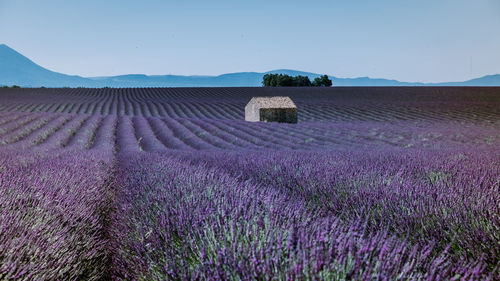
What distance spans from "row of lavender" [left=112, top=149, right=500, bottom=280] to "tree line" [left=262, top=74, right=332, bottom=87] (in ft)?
176

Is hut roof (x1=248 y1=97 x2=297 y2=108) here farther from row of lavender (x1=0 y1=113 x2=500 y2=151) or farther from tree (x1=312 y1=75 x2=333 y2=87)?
tree (x1=312 y1=75 x2=333 y2=87)

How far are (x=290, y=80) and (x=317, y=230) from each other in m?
56.2

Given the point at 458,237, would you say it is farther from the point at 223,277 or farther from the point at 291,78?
the point at 291,78

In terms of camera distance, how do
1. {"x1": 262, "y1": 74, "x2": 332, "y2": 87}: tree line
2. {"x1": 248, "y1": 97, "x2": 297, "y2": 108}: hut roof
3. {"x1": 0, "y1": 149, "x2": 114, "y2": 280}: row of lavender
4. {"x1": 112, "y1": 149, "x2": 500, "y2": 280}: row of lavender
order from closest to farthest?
1. {"x1": 112, "y1": 149, "x2": 500, "y2": 280}: row of lavender
2. {"x1": 0, "y1": 149, "x2": 114, "y2": 280}: row of lavender
3. {"x1": 248, "y1": 97, "x2": 297, "y2": 108}: hut roof
4. {"x1": 262, "y1": 74, "x2": 332, "y2": 87}: tree line

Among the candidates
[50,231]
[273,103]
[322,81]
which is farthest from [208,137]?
[322,81]

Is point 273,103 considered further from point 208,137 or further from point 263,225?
point 263,225

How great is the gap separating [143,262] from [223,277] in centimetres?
53

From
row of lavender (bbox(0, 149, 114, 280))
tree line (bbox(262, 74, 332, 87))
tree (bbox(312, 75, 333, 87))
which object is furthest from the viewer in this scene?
tree (bbox(312, 75, 333, 87))

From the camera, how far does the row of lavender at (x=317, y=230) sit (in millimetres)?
1086

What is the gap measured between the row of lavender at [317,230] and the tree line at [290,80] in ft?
176

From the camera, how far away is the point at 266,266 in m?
1.08

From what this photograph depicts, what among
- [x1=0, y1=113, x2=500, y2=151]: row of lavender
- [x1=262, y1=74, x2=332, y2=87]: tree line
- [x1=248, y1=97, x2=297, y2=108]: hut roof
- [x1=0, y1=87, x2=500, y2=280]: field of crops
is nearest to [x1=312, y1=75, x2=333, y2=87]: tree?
[x1=262, y1=74, x2=332, y2=87]: tree line

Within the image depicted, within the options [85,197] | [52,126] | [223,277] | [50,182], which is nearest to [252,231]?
[223,277]

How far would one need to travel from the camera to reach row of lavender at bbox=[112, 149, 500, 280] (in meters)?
1.09
